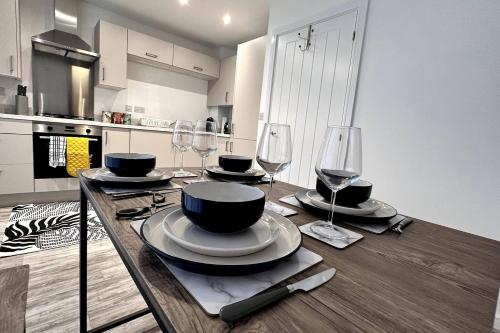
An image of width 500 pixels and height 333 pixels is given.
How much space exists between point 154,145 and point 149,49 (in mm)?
1354

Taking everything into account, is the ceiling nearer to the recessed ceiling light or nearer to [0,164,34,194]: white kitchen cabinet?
the recessed ceiling light

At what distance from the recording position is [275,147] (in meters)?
0.65

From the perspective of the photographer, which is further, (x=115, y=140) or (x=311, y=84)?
(x=115, y=140)

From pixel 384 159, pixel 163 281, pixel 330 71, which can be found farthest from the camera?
pixel 330 71

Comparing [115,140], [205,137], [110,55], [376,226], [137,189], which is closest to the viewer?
[376,226]

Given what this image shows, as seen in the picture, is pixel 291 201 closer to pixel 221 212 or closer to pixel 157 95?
pixel 221 212

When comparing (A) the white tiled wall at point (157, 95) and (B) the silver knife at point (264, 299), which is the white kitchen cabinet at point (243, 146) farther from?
(B) the silver knife at point (264, 299)

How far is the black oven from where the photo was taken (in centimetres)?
245

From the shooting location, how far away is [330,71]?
2221 millimetres

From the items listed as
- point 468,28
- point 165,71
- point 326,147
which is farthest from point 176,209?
point 165,71

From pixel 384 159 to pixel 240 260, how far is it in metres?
1.87

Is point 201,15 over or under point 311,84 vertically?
over

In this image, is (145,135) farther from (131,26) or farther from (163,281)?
(163,281)

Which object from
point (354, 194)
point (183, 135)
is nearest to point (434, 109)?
point (354, 194)
